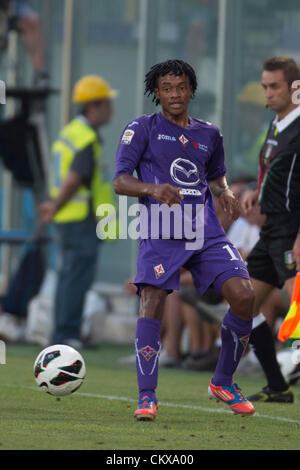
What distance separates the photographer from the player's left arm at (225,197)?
6391 mm

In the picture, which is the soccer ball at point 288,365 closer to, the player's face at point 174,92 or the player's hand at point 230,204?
the player's hand at point 230,204

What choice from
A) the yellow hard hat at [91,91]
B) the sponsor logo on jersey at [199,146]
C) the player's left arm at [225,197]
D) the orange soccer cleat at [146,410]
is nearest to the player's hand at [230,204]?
the player's left arm at [225,197]

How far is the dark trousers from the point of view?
1200 centimetres

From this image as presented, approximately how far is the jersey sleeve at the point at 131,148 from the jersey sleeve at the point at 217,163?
438 mm

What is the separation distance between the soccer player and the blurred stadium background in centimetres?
671

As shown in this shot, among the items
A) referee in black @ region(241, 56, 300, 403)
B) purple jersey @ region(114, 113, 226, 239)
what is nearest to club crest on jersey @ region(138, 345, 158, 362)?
purple jersey @ region(114, 113, 226, 239)

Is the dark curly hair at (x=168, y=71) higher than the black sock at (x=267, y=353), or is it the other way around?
the dark curly hair at (x=168, y=71)

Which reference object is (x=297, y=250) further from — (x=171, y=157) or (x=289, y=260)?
(x=171, y=157)

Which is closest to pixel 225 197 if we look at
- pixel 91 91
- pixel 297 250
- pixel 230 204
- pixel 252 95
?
pixel 230 204

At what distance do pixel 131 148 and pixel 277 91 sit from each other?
61.0 inches

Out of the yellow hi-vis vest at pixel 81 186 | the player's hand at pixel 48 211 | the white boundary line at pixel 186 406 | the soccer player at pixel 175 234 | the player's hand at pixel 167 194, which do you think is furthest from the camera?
the yellow hi-vis vest at pixel 81 186

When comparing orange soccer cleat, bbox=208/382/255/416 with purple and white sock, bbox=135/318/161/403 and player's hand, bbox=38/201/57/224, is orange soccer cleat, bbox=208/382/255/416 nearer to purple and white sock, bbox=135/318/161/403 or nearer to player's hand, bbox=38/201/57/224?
purple and white sock, bbox=135/318/161/403

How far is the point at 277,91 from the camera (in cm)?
746
